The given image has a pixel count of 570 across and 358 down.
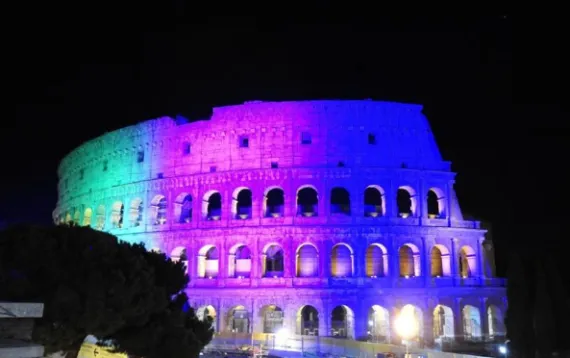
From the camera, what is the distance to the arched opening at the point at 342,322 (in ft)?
93.2

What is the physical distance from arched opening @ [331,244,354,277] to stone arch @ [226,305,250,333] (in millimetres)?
5692

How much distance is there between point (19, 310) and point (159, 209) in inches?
995

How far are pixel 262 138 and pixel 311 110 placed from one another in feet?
10.8

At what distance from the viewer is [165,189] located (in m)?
32.8

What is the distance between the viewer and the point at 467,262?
31.8 meters

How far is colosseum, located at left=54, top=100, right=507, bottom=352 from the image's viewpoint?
28625 millimetres

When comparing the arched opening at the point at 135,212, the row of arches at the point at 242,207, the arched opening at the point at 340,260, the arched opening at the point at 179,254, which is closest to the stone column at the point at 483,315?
the row of arches at the point at 242,207

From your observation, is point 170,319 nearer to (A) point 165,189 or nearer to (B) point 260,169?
(B) point 260,169

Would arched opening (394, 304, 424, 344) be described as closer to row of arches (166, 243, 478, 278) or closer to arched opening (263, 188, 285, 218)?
row of arches (166, 243, 478, 278)

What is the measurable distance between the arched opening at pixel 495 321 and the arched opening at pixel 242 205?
50.0 feet

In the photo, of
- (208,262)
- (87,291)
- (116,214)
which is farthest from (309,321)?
(87,291)

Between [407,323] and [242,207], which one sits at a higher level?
[242,207]

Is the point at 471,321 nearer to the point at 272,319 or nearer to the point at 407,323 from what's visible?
the point at 407,323

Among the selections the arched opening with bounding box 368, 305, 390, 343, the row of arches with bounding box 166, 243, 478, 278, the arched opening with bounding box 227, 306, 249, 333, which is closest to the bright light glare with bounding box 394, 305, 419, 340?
the arched opening with bounding box 368, 305, 390, 343
